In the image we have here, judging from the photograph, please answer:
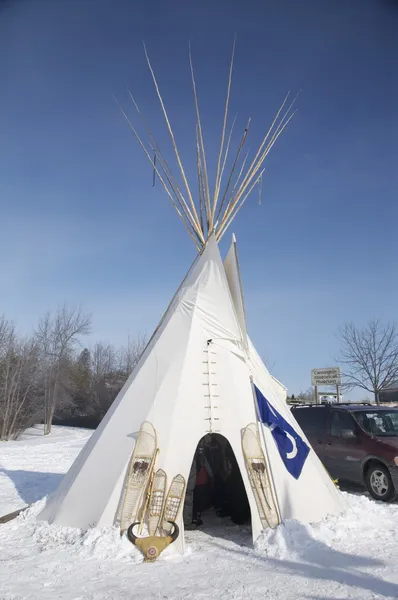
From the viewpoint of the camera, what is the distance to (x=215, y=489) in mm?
7230

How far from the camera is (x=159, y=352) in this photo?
6.14m

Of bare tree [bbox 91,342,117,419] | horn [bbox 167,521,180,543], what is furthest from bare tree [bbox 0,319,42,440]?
horn [bbox 167,521,180,543]

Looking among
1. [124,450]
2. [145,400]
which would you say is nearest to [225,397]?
[145,400]

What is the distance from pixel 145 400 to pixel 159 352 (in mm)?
747

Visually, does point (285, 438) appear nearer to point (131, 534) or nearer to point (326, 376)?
point (131, 534)

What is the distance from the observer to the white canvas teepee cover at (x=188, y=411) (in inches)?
206

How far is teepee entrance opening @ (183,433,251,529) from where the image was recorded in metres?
6.36

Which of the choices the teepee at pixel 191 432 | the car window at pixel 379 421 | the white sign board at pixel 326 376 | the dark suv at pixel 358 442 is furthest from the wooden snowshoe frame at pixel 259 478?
the white sign board at pixel 326 376

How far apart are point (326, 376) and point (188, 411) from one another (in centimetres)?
1104

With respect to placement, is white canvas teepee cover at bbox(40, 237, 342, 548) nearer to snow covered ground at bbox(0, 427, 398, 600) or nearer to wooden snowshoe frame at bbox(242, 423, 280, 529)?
wooden snowshoe frame at bbox(242, 423, 280, 529)

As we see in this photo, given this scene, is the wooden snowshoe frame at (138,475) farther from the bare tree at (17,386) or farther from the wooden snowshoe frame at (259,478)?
the bare tree at (17,386)

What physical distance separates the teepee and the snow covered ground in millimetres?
246

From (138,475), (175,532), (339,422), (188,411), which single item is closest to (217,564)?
(175,532)

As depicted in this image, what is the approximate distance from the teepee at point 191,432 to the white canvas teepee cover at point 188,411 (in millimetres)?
13
